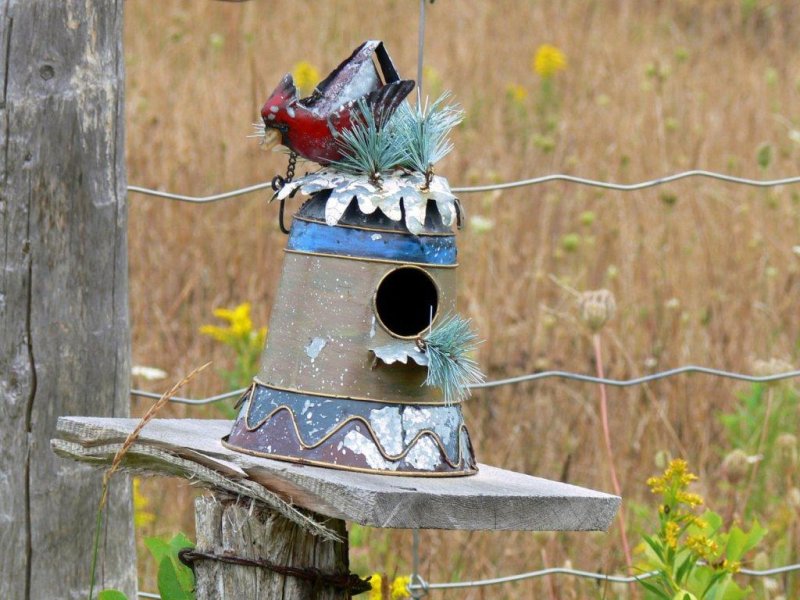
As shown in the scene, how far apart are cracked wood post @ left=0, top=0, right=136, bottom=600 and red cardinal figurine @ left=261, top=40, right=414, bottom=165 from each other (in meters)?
0.46

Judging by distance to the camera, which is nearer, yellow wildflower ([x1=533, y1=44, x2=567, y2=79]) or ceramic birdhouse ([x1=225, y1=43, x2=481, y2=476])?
ceramic birdhouse ([x1=225, y1=43, x2=481, y2=476])

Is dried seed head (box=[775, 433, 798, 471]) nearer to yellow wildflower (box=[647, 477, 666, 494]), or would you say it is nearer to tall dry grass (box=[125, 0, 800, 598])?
tall dry grass (box=[125, 0, 800, 598])

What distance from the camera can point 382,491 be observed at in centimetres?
167

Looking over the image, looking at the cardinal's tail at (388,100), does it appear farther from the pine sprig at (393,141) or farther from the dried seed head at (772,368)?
the dried seed head at (772,368)

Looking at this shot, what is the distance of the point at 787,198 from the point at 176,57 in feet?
11.1

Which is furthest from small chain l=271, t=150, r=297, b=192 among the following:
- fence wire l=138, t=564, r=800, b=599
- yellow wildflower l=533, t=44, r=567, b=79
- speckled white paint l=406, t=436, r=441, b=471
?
yellow wildflower l=533, t=44, r=567, b=79

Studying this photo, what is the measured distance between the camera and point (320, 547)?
1.92 m

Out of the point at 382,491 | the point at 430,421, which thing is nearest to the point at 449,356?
the point at 430,421

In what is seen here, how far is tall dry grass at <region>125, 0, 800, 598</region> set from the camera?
3938 millimetres

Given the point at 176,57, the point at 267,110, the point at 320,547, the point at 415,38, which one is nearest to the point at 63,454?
the point at 320,547

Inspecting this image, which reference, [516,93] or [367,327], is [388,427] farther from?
[516,93]

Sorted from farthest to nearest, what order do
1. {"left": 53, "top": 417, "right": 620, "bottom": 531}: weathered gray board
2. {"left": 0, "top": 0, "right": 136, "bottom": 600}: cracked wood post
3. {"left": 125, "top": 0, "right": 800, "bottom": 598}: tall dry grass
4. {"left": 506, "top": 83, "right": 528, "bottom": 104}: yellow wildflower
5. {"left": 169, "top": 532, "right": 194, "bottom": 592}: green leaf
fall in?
{"left": 506, "top": 83, "right": 528, "bottom": 104}: yellow wildflower, {"left": 125, "top": 0, "right": 800, "bottom": 598}: tall dry grass, {"left": 0, "top": 0, "right": 136, "bottom": 600}: cracked wood post, {"left": 169, "top": 532, "right": 194, "bottom": 592}: green leaf, {"left": 53, "top": 417, "right": 620, "bottom": 531}: weathered gray board

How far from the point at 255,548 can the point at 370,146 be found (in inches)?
25.2

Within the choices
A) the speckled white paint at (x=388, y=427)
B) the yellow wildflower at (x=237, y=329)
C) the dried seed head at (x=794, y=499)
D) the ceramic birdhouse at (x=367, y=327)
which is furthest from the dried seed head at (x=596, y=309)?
the speckled white paint at (x=388, y=427)
